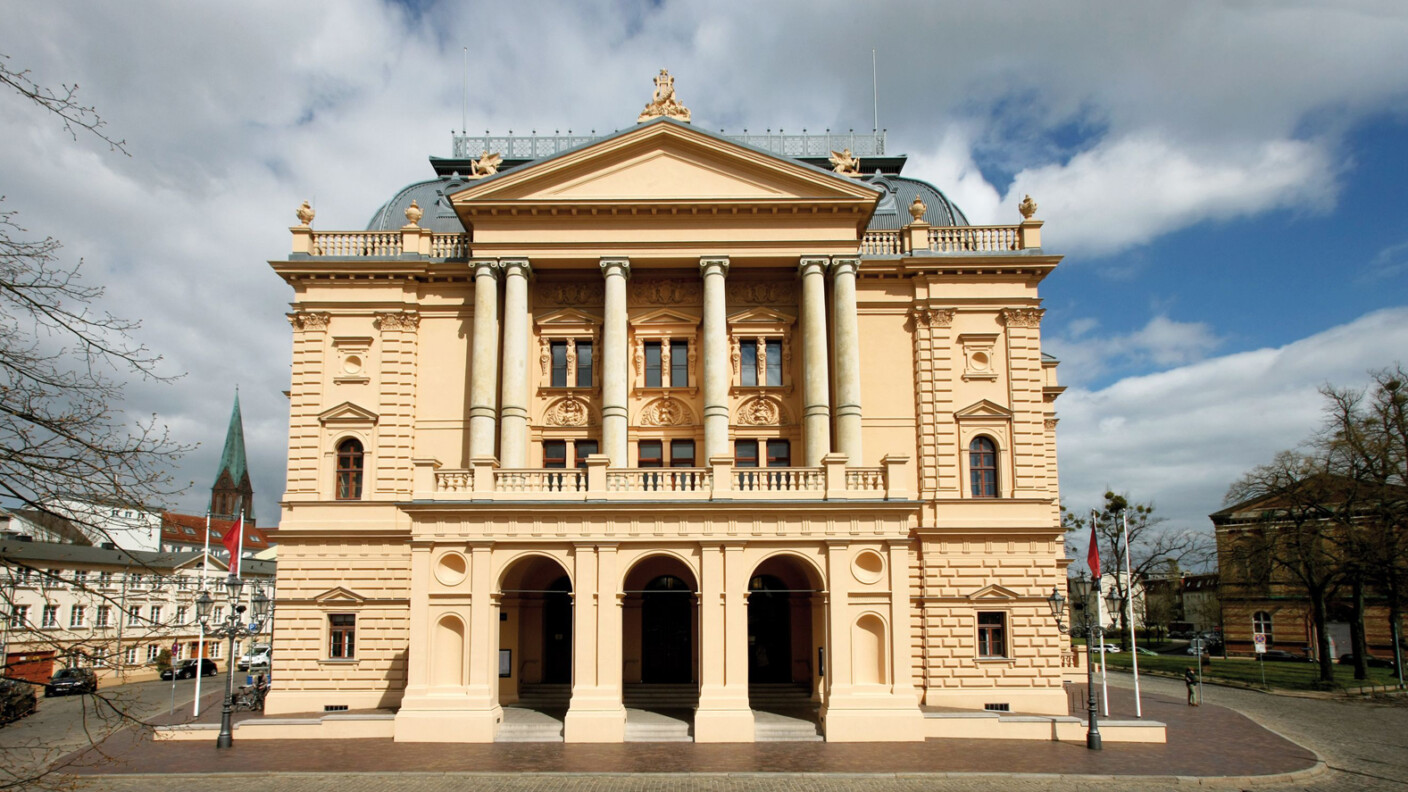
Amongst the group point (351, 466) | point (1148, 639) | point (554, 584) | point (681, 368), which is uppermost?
point (681, 368)

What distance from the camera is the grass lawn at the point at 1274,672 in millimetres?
46175

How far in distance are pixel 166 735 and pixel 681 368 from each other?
1902cm

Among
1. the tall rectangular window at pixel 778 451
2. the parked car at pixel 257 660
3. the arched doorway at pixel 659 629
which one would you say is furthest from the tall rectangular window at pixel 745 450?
the parked car at pixel 257 660

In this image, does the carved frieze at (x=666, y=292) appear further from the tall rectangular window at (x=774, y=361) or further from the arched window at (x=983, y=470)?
the arched window at (x=983, y=470)

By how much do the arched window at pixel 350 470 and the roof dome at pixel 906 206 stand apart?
67.7 feet

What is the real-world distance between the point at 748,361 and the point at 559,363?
264 inches

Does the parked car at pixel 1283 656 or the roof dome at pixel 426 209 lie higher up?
the roof dome at pixel 426 209

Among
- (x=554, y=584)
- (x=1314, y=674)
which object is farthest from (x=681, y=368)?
(x=1314, y=674)

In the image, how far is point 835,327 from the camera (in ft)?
109

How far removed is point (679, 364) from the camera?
116ft

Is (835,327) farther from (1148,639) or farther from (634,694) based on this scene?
(1148,639)

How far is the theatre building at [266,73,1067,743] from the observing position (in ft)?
104

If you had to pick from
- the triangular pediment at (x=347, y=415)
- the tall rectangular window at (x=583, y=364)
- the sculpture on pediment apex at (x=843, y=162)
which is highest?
the sculpture on pediment apex at (x=843, y=162)

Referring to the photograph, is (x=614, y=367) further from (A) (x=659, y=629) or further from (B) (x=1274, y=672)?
(B) (x=1274, y=672)
